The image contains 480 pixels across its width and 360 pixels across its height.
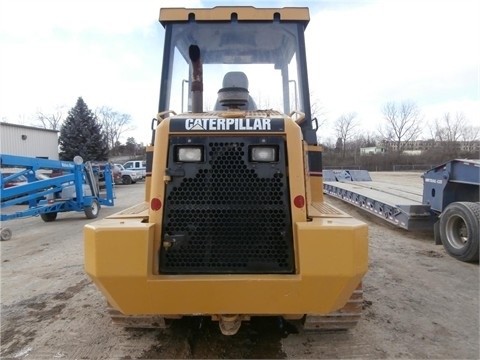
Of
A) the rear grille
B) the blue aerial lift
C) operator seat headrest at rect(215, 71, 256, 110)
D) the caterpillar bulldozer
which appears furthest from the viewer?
the blue aerial lift

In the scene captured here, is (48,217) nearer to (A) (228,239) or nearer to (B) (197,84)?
(B) (197,84)

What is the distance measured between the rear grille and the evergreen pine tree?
28.9 m

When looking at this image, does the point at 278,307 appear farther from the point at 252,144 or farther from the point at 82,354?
the point at 82,354

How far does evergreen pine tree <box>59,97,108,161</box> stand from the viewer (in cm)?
3017

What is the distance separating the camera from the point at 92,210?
474 inches

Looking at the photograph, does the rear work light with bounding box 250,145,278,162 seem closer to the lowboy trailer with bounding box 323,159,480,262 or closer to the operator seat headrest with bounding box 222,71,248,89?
the operator seat headrest with bounding box 222,71,248,89

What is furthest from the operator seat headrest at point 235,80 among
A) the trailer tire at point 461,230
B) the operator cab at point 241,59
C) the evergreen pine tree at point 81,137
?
the evergreen pine tree at point 81,137

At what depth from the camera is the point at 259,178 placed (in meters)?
2.83

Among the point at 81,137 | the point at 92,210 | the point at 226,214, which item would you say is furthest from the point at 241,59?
the point at 81,137

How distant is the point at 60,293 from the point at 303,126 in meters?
3.61

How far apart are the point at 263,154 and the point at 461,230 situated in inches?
202

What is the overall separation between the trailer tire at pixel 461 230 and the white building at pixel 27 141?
24.5 m

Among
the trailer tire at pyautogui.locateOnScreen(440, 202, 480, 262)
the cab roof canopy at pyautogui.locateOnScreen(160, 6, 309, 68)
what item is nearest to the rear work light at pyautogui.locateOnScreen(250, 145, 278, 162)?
the cab roof canopy at pyautogui.locateOnScreen(160, 6, 309, 68)

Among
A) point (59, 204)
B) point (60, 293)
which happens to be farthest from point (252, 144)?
point (59, 204)
